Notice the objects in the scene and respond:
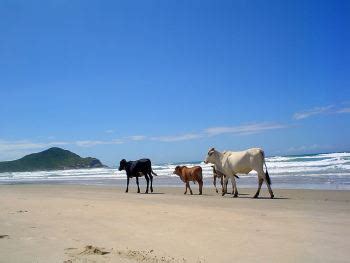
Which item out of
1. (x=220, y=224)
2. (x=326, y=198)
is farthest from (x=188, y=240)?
(x=326, y=198)

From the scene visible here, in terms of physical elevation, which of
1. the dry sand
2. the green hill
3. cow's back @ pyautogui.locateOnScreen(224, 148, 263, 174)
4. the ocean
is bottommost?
the dry sand

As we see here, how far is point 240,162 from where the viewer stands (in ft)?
49.4

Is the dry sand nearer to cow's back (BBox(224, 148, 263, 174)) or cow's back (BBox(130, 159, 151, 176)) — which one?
cow's back (BBox(224, 148, 263, 174))

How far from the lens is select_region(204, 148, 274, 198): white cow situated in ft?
47.9

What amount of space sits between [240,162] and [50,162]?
107974mm

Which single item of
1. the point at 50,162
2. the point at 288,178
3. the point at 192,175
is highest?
the point at 50,162

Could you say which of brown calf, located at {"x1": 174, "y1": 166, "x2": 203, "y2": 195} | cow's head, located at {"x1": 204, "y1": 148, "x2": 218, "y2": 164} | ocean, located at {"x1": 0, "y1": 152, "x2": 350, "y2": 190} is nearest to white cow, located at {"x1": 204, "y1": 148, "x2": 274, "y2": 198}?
cow's head, located at {"x1": 204, "y1": 148, "x2": 218, "y2": 164}

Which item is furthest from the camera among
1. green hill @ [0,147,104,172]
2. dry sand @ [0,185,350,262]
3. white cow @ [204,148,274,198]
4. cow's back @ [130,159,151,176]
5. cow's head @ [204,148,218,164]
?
green hill @ [0,147,104,172]

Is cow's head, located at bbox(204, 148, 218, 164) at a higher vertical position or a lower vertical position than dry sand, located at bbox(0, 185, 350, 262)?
higher

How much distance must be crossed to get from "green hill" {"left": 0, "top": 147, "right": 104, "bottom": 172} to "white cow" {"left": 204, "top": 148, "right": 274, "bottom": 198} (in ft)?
298

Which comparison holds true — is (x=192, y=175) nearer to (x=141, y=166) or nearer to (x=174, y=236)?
(x=141, y=166)

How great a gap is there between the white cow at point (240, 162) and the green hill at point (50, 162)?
90964mm

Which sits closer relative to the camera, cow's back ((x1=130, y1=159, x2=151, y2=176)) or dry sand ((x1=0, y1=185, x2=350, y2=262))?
dry sand ((x1=0, y1=185, x2=350, y2=262))

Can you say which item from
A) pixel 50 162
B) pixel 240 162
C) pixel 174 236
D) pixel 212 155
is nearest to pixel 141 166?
pixel 212 155
